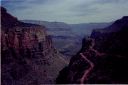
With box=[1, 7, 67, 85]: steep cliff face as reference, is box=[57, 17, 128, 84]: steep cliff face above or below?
above

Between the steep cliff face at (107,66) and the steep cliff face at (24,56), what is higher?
the steep cliff face at (107,66)

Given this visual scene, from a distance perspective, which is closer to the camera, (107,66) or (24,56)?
(107,66)

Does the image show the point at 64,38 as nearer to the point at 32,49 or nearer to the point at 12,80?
the point at 32,49

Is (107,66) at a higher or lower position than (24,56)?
higher

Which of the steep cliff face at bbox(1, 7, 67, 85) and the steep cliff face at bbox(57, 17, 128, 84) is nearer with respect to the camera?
the steep cliff face at bbox(57, 17, 128, 84)

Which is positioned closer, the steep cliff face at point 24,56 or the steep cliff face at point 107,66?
the steep cliff face at point 107,66

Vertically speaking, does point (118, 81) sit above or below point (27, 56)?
above

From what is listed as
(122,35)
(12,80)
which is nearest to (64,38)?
(12,80)

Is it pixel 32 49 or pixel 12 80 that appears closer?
pixel 12 80
